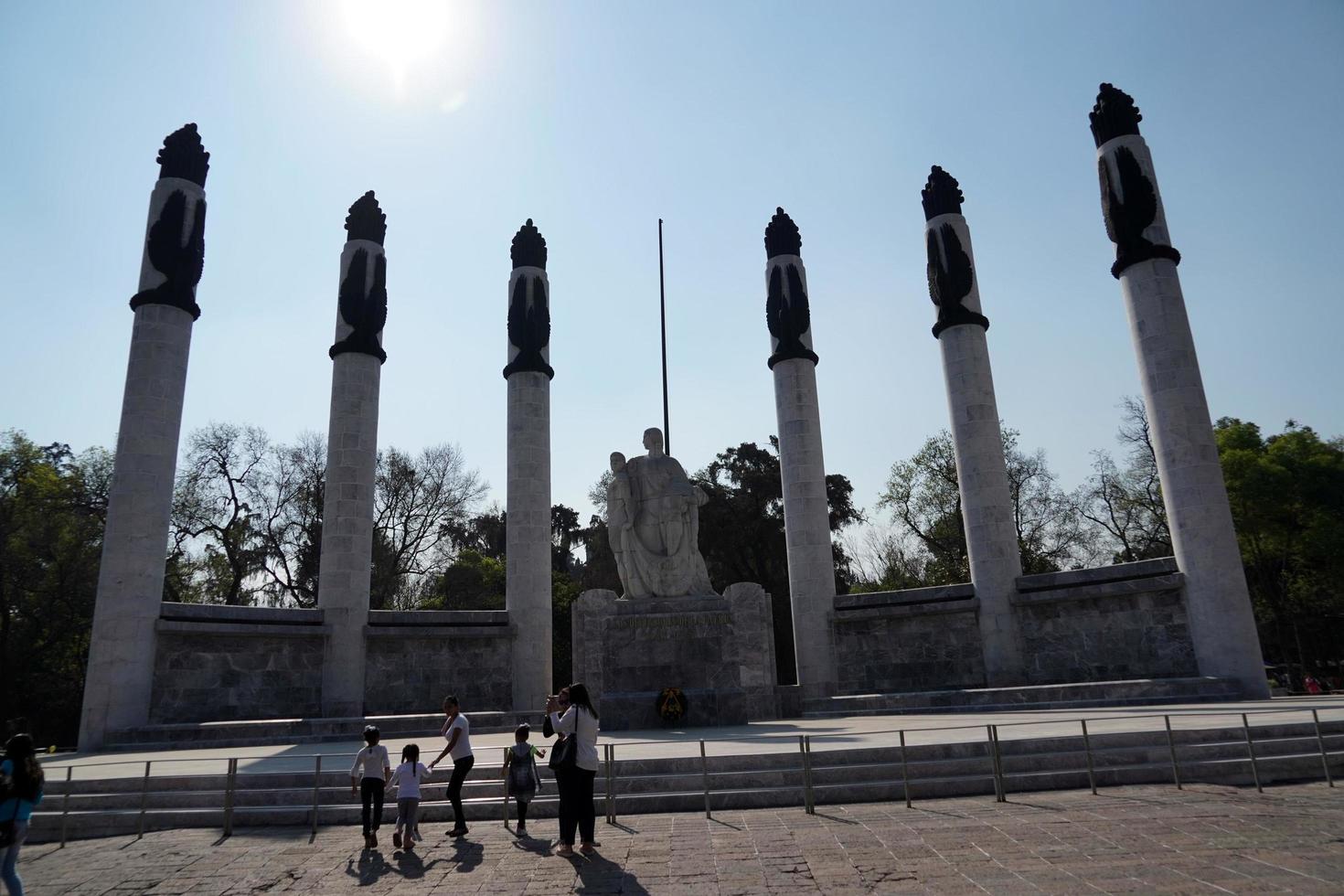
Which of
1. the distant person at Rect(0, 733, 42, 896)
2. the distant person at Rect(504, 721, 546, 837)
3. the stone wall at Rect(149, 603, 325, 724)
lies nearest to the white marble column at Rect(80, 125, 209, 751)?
the stone wall at Rect(149, 603, 325, 724)

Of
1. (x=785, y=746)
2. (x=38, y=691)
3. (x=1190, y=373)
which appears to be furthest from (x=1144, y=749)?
(x=38, y=691)

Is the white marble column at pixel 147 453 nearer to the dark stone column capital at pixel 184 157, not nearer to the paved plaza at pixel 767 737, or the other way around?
the dark stone column capital at pixel 184 157

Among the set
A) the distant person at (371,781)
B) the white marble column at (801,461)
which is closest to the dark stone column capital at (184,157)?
the white marble column at (801,461)

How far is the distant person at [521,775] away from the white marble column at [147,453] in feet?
42.5

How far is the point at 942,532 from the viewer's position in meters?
36.3

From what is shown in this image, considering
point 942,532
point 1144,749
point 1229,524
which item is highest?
point 942,532

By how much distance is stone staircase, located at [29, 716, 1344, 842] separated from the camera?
845 cm

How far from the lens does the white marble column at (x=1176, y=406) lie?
1695 cm

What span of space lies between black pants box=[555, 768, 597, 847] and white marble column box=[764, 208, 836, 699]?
15596mm

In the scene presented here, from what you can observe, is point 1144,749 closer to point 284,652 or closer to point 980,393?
point 980,393

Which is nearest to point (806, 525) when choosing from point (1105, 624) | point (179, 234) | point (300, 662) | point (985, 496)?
point (985, 496)

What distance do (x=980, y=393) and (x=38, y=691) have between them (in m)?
30.7

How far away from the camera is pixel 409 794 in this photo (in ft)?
24.3

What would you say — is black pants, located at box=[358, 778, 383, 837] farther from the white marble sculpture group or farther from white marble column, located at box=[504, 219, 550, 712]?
white marble column, located at box=[504, 219, 550, 712]
